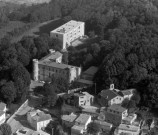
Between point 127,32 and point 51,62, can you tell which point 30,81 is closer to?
point 51,62

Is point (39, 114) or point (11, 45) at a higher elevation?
point (11, 45)

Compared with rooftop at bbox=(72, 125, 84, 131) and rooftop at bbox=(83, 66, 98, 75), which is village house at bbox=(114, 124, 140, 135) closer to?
rooftop at bbox=(72, 125, 84, 131)

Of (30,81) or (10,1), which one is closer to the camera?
(30,81)

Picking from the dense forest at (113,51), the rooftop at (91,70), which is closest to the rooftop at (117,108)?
the dense forest at (113,51)

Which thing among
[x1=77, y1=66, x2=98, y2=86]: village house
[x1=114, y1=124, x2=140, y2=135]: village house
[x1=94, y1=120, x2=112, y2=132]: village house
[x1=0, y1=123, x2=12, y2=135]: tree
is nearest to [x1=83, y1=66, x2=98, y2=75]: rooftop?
[x1=77, y1=66, x2=98, y2=86]: village house

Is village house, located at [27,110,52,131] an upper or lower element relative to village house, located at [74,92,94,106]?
lower

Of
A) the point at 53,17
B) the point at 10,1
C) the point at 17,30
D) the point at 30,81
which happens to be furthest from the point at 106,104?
the point at 10,1
